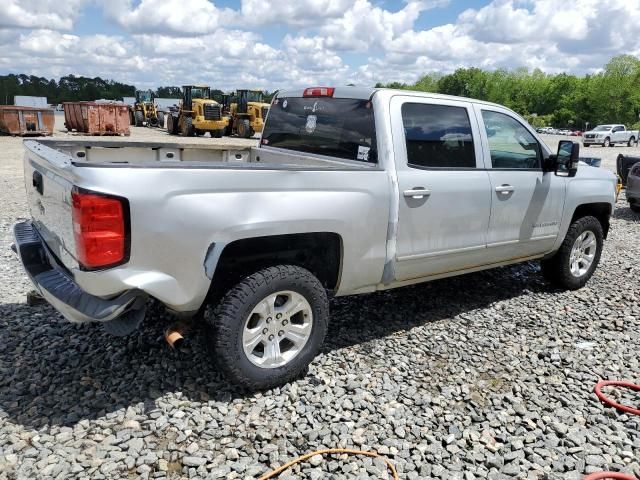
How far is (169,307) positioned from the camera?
3145 mm

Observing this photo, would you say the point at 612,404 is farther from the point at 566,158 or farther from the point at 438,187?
the point at 566,158

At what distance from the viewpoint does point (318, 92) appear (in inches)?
175

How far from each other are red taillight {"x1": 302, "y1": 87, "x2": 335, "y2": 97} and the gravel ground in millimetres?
1888

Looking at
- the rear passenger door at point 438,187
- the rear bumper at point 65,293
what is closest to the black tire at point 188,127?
the rear passenger door at point 438,187

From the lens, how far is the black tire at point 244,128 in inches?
1099

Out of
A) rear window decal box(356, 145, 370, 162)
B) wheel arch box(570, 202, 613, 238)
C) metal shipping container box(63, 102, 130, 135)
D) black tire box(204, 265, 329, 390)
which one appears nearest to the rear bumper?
black tire box(204, 265, 329, 390)

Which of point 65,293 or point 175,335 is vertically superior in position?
point 65,293

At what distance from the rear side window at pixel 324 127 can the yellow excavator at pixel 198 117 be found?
2409 cm

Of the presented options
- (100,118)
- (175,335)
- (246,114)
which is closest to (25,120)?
(100,118)

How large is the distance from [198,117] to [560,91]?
97.0m

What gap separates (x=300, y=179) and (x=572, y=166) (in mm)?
2931

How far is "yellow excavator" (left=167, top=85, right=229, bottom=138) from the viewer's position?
92.1 feet

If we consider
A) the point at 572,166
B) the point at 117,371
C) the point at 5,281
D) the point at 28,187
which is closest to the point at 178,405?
the point at 117,371

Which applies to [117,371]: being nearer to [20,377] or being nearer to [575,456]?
[20,377]
